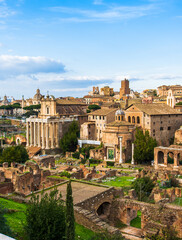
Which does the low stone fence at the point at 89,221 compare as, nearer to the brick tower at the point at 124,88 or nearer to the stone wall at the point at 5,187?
the stone wall at the point at 5,187

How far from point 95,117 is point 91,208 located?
44679 millimetres

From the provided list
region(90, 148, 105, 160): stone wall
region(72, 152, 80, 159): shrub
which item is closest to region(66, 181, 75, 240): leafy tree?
region(90, 148, 105, 160): stone wall

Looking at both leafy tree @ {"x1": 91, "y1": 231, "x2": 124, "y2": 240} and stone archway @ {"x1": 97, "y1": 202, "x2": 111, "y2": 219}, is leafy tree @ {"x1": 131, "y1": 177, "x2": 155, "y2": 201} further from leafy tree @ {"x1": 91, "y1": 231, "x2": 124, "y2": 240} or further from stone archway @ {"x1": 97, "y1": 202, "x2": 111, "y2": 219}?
leafy tree @ {"x1": 91, "y1": 231, "x2": 124, "y2": 240}

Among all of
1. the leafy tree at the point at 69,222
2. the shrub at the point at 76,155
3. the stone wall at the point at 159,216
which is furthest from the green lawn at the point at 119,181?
the leafy tree at the point at 69,222

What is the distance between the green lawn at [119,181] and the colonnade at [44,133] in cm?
2841

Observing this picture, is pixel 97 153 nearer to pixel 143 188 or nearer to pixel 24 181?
pixel 143 188

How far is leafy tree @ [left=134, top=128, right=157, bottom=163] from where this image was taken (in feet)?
159

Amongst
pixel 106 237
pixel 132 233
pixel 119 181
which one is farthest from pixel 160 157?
pixel 106 237

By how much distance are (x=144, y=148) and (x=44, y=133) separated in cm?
2604

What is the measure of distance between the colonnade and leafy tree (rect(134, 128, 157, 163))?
21.5 m

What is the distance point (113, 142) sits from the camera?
52.5 meters

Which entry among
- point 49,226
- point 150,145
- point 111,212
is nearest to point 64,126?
point 150,145

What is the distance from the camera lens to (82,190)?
74.9ft

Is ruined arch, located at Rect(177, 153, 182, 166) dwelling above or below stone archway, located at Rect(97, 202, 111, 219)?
above
